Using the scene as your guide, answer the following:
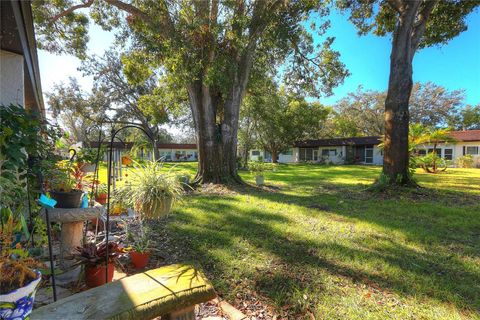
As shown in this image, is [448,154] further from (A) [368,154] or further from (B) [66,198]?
(B) [66,198]

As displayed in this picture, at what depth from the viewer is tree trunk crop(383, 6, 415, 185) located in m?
7.06

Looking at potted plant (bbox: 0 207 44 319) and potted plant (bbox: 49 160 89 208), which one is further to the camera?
potted plant (bbox: 49 160 89 208)

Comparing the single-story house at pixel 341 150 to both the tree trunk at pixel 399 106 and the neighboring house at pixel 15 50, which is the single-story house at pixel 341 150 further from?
the neighboring house at pixel 15 50

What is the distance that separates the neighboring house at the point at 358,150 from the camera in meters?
21.8

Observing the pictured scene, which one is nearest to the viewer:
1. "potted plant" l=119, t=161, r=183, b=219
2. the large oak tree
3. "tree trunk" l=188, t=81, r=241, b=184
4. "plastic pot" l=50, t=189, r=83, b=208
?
"plastic pot" l=50, t=189, r=83, b=208

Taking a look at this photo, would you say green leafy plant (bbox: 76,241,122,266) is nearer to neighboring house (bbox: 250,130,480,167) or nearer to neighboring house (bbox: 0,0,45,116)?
neighboring house (bbox: 0,0,45,116)

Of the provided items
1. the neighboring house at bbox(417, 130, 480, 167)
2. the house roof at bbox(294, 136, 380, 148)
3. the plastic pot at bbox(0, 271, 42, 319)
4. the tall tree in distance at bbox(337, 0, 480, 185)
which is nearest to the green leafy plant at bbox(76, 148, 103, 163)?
the plastic pot at bbox(0, 271, 42, 319)

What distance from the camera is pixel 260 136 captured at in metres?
27.5

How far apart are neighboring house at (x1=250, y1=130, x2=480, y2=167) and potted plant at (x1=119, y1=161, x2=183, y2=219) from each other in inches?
660

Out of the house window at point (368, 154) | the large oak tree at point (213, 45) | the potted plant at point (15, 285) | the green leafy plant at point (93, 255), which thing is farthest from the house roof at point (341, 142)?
the potted plant at point (15, 285)

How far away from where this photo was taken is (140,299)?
1.51 meters

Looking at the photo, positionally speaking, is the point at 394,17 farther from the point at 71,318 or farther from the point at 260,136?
the point at 260,136

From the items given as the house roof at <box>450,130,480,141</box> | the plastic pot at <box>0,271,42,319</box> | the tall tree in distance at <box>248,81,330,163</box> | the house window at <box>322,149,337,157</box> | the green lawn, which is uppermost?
the tall tree in distance at <box>248,81,330,163</box>

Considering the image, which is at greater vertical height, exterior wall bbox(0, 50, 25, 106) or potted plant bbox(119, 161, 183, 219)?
exterior wall bbox(0, 50, 25, 106)
